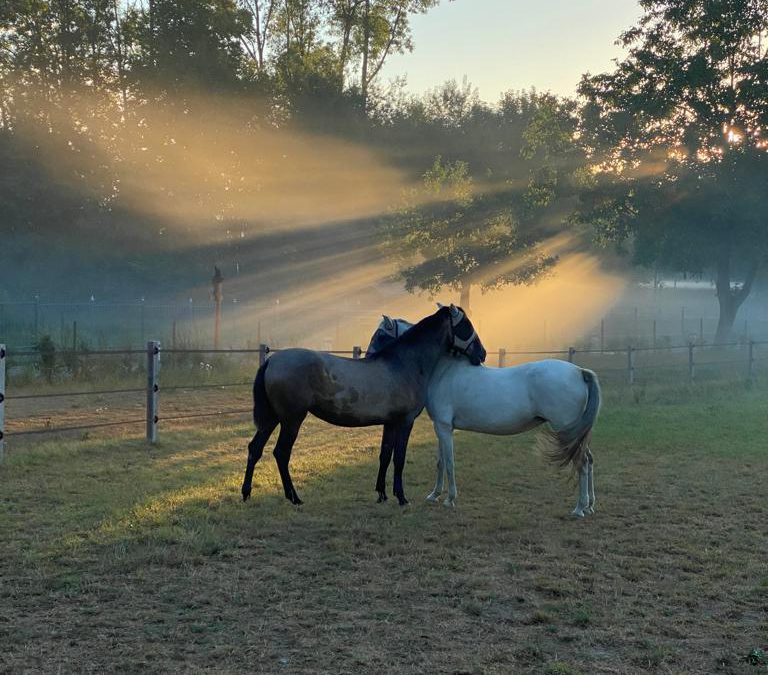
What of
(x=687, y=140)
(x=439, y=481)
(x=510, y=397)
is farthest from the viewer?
(x=687, y=140)

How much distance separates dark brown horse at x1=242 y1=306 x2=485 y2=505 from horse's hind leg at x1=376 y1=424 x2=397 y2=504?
0.01m

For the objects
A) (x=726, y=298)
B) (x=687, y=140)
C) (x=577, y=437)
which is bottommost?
(x=577, y=437)

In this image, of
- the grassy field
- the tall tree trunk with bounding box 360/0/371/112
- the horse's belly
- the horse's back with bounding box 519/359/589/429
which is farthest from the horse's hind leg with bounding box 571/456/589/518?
the tall tree trunk with bounding box 360/0/371/112

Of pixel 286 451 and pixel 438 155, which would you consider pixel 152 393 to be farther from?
pixel 438 155

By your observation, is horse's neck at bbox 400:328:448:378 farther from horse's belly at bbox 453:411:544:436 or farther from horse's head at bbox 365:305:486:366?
horse's belly at bbox 453:411:544:436

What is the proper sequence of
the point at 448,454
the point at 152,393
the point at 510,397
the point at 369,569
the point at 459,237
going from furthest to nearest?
the point at 459,237 → the point at 152,393 → the point at 510,397 → the point at 448,454 → the point at 369,569

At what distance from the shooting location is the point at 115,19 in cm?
3259

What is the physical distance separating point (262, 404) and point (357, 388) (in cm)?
105

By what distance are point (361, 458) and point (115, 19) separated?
100ft

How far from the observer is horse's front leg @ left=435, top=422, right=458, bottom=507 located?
24.4 ft

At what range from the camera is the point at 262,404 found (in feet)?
24.7

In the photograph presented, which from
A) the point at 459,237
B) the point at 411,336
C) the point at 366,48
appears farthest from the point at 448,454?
the point at 366,48

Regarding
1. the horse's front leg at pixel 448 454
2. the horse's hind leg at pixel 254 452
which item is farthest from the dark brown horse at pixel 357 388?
the horse's front leg at pixel 448 454

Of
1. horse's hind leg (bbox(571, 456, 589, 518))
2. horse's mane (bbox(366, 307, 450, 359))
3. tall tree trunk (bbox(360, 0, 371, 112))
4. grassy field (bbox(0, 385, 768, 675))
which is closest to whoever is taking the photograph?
grassy field (bbox(0, 385, 768, 675))
